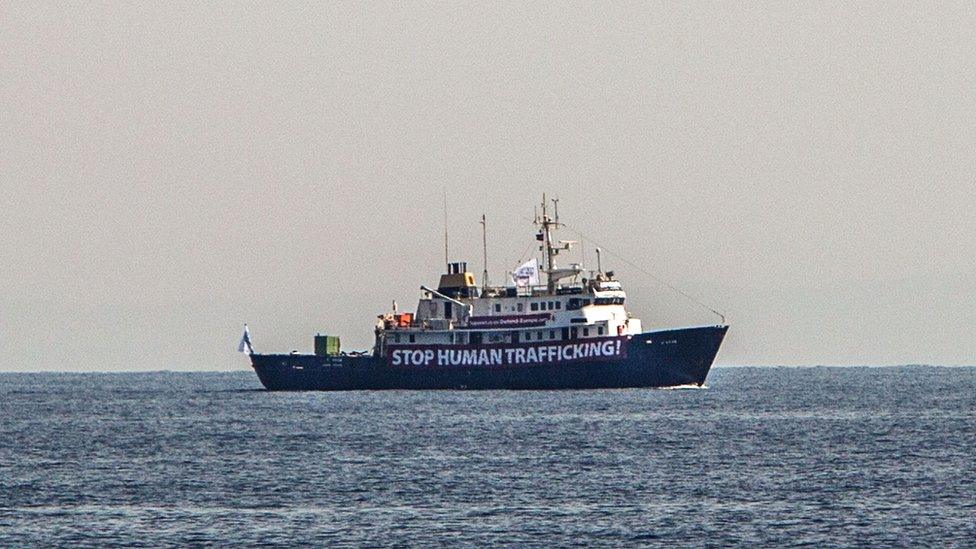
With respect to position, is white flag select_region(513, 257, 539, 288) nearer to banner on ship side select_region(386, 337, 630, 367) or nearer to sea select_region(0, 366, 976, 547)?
banner on ship side select_region(386, 337, 630, 367)

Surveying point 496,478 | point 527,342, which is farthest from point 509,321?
point 496,478

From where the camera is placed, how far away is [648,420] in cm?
8925

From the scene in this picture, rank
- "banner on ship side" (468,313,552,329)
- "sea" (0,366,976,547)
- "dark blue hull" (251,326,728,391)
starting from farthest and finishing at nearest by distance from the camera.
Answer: "banner on ship side" (468,313,552,329) → "dark blue hull" (251,326,728,391) → "sea" (0,366,976,547)

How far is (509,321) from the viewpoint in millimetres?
114562

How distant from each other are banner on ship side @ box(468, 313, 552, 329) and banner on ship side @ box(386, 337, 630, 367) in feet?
4.68

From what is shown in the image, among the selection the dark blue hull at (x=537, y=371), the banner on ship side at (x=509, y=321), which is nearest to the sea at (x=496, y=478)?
the dark blue hull at (x=537, y=371)

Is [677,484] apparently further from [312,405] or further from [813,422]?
[312,405]

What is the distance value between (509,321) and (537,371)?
4.00 meters

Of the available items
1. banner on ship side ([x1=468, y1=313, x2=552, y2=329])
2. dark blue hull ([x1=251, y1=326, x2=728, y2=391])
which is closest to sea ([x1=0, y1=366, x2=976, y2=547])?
dark blue hull ([x1=251, y1=326, x2=728, y2=391])

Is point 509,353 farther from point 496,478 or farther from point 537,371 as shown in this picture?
point 496,478

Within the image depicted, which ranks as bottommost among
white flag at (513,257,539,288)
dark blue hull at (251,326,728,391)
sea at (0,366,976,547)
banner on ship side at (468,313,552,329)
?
sea at (0,366,976,547)

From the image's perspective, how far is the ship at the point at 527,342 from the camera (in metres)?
111

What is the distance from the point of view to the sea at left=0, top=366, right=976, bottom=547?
4675cm

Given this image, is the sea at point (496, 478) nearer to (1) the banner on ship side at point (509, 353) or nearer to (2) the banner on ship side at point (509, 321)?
(1) the banner on ship side at point (509, 353)
